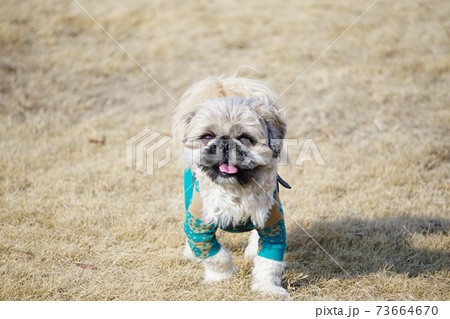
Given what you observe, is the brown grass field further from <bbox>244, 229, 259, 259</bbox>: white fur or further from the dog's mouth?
the dog's mouth

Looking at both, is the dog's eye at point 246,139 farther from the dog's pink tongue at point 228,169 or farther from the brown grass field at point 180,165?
the brown grass field at point 180,165

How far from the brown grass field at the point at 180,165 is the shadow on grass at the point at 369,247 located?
0.02 meters

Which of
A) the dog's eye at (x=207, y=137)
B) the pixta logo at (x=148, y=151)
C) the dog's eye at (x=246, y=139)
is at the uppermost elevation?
the dog's eye at (x=246, y=139)

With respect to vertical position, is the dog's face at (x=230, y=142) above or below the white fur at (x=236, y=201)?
above

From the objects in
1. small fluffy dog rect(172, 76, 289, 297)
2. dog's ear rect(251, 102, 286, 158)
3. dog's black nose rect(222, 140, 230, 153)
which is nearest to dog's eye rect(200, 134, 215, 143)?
small fluffy dog rect(172, 76, 289, 297)

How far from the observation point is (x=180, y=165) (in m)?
5.57

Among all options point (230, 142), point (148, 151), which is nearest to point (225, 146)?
point (230, 142)

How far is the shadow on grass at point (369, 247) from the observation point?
3551mm

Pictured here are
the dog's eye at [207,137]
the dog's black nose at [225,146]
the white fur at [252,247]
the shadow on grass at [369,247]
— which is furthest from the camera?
the white fur at [252,247]

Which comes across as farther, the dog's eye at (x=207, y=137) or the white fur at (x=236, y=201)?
the white fur at (x=236, y=201)

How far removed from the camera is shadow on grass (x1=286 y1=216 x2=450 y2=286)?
140 inches

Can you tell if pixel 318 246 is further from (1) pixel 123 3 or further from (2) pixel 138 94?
(1) pixel 123 3

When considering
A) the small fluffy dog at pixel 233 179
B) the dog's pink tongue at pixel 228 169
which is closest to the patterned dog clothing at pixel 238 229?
the small fluffy dog at pixel 233 179

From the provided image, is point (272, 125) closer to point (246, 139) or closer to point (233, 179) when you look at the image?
point (246, 139)
